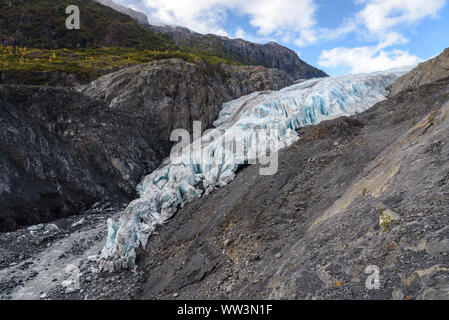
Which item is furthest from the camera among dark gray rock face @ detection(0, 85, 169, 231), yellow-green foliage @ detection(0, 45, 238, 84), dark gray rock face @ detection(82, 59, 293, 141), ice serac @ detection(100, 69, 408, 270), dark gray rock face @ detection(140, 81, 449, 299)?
yellow-green foliage @ detection(0, 45, 238, 84)

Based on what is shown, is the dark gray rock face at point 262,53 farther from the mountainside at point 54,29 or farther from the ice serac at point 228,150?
the ice serac at point 228,150

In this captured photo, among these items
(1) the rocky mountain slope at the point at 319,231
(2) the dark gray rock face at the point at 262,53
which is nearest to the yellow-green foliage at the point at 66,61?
(1) the rocky mountain slope at the point at 319,231

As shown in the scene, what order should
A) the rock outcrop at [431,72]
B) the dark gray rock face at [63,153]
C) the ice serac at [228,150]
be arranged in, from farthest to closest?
1. the rock outcrop at [431,72]
2. the dark gray rock face at [63,153]
3. the ice serac at [228,150]

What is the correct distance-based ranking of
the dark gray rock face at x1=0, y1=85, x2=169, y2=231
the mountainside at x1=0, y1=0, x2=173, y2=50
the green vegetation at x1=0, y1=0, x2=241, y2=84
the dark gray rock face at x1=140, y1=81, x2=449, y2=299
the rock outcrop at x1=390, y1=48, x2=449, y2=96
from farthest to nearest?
the mountainside at x1=0, y1=0, x2=173, y2=50, the green vegetation at x1=0, y1=0, x2=241, y2=84, the rock outcrop at x1=390, y1=48, x2=449, y2=96, the dark gray rock face at x1=0, y1=85, x2=169, y2=231, the dark gray rock face at x1=140, y1=81, x2=449, y2=299

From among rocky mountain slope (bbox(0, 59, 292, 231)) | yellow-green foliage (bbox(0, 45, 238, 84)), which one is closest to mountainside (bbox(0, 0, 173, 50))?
yellow-green foliage (bbox(0, 45, 238, 84))

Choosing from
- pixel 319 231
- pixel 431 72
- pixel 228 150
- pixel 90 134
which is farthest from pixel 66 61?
pixel 319 231

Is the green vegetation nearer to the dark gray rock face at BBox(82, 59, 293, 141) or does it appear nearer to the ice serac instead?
the dark gray rock face at BBox(82, 59, 293, 141)
